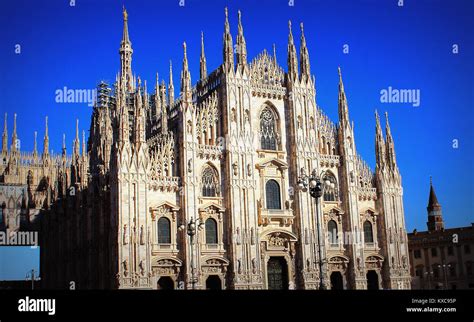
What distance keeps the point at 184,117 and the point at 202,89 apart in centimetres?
751

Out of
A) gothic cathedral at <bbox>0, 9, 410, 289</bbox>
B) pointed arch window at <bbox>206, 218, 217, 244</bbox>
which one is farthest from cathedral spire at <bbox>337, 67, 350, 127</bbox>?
pointed arch window at <bbox>206, 218, 217, 244</bbox>

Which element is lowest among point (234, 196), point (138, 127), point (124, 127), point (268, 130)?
point (234, 196)

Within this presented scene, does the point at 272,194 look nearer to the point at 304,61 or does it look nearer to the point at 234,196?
the point at 234,196

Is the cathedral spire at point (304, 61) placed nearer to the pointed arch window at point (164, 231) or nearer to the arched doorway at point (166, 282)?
the pointed arch window at point (164, 231)

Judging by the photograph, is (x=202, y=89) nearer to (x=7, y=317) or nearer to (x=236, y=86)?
(x=236, y=86)

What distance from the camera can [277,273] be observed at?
5144cm

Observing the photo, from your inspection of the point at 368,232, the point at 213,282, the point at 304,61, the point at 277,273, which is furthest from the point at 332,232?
the point at 304,61

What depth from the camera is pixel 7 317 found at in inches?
767

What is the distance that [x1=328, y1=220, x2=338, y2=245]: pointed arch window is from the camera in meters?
53.7

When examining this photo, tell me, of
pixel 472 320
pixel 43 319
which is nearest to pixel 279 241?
pixel 472 320

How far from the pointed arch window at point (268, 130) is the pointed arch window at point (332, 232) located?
8.20m

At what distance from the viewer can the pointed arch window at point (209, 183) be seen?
1927 inches

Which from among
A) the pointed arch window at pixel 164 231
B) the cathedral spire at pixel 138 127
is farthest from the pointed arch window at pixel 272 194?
the cathedral spire at pixel 138 127

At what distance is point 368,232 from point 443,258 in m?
25.6
